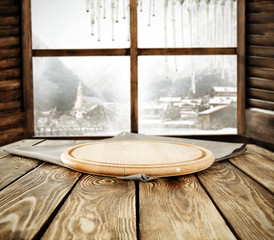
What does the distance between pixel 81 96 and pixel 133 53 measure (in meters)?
0.59

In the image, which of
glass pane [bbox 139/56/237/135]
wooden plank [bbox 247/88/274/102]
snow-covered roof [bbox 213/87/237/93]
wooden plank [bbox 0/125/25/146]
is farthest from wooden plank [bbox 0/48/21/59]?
wooden plank [bbox 247/88/274/102]

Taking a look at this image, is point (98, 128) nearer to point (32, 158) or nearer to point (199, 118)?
point (199, 118)

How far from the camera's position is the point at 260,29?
7.14 ft

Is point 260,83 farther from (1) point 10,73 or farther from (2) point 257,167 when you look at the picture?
(1) point 10,73

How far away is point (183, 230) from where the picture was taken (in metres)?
0.44

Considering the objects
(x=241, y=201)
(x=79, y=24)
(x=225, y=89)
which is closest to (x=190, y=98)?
(x=225, y=89)

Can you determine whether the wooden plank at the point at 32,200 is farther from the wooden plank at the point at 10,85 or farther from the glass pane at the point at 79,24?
the glass pane at the point at 79,24

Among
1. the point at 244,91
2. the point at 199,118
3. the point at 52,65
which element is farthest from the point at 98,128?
the point at 244,91

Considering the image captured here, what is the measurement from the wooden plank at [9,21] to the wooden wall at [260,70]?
192 cm

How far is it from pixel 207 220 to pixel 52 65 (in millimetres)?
2152

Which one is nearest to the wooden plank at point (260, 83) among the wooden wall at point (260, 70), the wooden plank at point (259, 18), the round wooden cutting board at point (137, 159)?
the wooden wall at point (260, 70)

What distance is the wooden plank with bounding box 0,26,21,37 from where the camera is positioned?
2.17 meters

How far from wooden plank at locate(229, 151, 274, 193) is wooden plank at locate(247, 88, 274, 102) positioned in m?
1.19

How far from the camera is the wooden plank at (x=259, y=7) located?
84.4 inches
